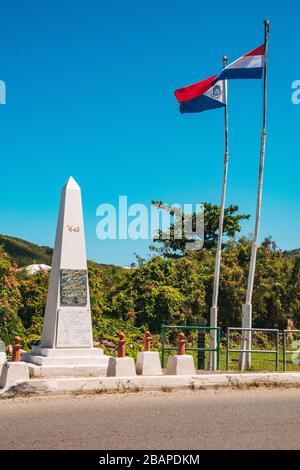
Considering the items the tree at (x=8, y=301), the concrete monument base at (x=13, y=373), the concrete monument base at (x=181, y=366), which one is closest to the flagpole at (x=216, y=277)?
the concrete monument base at (x=181, y=366)

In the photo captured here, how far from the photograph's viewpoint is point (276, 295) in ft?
101

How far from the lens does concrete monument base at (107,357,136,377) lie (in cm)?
1156

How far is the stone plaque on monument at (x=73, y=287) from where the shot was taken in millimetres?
13781

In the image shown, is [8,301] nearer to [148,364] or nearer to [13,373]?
[148,364]

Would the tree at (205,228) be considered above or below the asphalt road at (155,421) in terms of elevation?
above

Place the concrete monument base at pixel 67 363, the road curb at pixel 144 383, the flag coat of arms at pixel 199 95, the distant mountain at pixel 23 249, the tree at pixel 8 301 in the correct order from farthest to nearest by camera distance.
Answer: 1. the distant mountain at pixel 23 249
2. the tree at pixel 8 301
3. the flag coat of arms at pixel 199 95
4. the concrete monument base at pixel 67 363
5. the road curb at pixel 144 383

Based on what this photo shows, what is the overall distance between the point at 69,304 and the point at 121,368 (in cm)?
279

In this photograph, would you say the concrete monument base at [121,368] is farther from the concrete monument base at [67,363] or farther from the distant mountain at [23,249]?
the distant mountain at [23,249]

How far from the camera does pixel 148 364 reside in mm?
12906

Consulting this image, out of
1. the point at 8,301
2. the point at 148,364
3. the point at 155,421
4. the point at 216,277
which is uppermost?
Answer: the point at 216,277

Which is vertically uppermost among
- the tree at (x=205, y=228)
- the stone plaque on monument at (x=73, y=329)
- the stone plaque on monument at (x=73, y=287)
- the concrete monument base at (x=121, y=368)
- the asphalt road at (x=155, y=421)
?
the tree at (x=205, y=228)

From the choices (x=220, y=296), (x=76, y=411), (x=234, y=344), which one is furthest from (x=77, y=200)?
(x=220, y=296)

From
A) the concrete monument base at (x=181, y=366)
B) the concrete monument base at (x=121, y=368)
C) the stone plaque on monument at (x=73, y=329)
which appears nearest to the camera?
the concrete monument base at (x=121, y=368)

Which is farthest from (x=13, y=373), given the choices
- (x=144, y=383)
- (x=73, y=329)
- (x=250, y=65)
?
(x=250, y=65)
